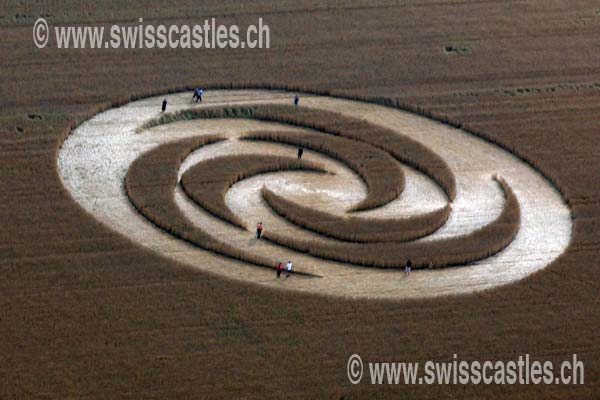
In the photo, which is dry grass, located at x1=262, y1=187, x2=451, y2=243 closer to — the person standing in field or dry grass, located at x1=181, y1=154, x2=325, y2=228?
dry grass, located at x1=181, y1=154, x2=325, y2=228

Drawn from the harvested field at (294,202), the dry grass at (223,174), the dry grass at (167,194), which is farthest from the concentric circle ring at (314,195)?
the dry grass at (223,174)

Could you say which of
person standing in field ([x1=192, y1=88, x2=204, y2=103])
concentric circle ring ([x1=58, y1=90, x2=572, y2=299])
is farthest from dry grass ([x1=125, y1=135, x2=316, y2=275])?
person standing in field ([x1=192, y1=88, x2=204, y2=103])

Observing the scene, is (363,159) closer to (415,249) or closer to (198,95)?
(415,249)

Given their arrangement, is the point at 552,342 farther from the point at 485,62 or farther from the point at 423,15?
the point at 423,15

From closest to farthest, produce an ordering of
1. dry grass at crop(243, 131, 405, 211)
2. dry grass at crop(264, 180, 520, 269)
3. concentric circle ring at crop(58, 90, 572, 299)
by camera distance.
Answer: concentric circle ring at crop(58, 90, 572, 299) → dry grass at crop(264, 180, 520, 269) → dry grass at crop(243, 131, 405, 211)

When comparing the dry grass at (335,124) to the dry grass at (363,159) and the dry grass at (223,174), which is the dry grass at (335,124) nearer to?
the dry grass at (363,159)

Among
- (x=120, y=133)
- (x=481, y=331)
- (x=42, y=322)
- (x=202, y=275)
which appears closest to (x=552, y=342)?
(x=481, y=331)
